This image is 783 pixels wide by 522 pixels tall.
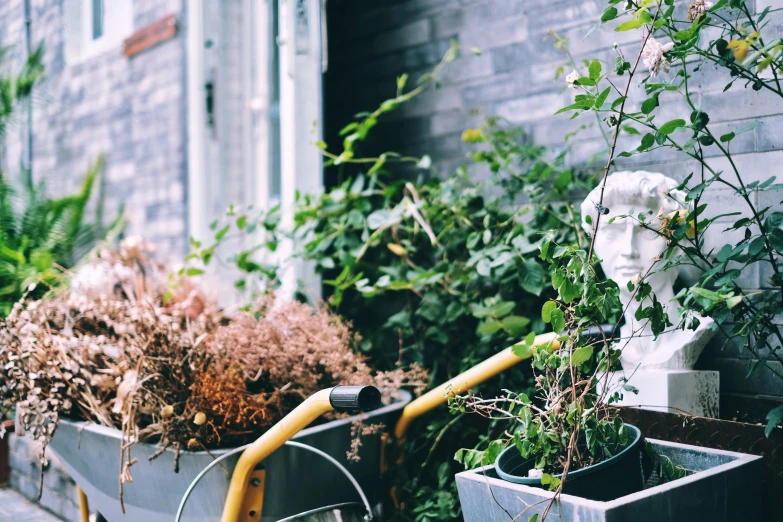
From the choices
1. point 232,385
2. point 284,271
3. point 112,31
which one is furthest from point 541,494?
point 112,31

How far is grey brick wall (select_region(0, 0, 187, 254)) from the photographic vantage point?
12.0ft

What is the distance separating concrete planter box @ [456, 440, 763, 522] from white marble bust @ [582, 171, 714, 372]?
332 millimetres

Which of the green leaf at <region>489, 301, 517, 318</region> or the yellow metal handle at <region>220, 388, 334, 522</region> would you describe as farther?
the green leaf at <region>489, 301, 517, 318</region>

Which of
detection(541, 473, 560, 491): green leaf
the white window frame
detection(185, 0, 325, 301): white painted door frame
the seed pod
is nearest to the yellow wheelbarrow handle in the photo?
the seed pod

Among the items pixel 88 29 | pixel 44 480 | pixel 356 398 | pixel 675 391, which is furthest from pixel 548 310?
pixel 88 29

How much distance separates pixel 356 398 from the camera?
4.50 ft

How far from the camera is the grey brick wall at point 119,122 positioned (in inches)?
144

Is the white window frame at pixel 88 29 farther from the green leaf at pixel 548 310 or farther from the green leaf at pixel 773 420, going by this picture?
the green leaf at pixel 773 420

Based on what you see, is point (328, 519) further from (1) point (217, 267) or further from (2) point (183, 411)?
(1) point (217, 267)

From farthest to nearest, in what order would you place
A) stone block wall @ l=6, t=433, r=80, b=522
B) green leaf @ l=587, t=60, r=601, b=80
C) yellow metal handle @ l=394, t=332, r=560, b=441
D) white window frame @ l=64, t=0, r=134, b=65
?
white window frame @ l=64, t=0, r=134, b=65, stone block wall @ l=6, t=433, r=80, b=522, yellow metal handle @ l=394, t=332, r=560, b=441, green leaf @ l=587, t=60, r=601, b=80

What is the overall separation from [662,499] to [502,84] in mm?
1658

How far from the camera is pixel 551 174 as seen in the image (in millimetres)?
2338

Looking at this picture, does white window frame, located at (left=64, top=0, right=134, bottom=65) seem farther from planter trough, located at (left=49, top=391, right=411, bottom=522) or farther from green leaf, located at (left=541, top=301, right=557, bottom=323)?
green leaf, located at (left=541, top=301, right=557, bottom=323)

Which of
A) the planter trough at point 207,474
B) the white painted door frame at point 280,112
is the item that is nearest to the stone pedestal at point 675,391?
the planter trough at point 207,474
